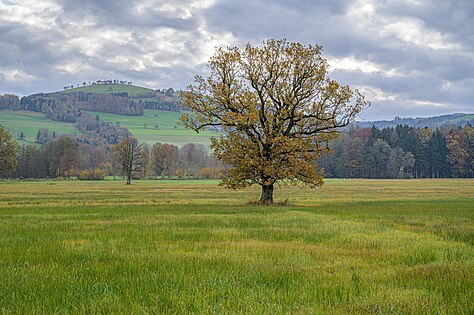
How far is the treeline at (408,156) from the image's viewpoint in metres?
154

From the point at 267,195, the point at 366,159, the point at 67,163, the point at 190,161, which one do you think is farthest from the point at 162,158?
the point at 267,195

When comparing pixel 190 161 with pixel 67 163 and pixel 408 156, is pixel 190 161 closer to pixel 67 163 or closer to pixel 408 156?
pixel 67 163

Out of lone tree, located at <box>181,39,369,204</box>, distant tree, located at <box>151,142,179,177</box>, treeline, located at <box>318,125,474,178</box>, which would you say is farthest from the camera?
treeline, located at <box>318,125,474,178</box>

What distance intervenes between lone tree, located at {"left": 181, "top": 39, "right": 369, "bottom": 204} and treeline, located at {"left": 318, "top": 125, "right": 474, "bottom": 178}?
122 meters

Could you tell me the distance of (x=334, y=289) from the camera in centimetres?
736

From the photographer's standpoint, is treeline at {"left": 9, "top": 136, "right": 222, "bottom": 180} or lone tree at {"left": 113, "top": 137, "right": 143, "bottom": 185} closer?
lone tree at {"left": 113, "top": 137, "right": 143, "bottom": 185}

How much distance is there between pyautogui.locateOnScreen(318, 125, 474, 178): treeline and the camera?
507 feet

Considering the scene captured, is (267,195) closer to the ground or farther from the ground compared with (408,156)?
closer to the ground

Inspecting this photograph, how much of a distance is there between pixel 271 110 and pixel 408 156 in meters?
132

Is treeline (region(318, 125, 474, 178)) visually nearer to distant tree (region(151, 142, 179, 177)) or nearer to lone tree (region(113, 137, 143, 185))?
distant tree (region(151, 142, 179, 177))

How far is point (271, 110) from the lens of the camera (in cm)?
3416

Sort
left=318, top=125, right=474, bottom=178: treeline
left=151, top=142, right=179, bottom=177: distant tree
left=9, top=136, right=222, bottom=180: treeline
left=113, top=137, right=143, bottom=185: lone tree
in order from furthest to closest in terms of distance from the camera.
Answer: left=318, top=125, right=474, bottom=178: treeline < left=151, top=142, right=179, bottom=177: distant tree < left=9, top=136, right=222, bottom=180: treeline < left=113, top=137, right=143, bottom=185: lone tree

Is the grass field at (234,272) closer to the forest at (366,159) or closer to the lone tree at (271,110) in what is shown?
the lone tree at (271,110)

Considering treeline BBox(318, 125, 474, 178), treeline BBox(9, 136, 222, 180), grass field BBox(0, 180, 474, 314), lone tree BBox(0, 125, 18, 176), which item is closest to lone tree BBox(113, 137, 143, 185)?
treeline BBox(9, 136, 222, 180)
